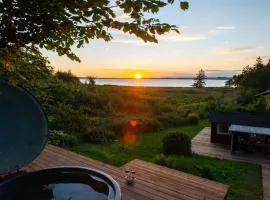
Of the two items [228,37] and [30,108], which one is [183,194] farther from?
[228,37]

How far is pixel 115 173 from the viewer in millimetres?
7238

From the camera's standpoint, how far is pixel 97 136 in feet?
54.7

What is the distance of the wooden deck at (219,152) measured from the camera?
51.4 ft

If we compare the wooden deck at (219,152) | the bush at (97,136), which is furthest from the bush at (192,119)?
the bush at (97,136)

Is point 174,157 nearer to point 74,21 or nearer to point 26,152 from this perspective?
point 26,152

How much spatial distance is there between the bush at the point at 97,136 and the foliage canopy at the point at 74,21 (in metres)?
13.3

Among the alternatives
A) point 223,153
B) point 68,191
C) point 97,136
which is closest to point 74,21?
point 68,191

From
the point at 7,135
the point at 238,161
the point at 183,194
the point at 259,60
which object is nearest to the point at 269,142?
the point at 238,161

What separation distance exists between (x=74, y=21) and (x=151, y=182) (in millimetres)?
4939

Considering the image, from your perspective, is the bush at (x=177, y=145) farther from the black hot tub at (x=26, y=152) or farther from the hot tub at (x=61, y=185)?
the black hot tub at (x=26, y=152)

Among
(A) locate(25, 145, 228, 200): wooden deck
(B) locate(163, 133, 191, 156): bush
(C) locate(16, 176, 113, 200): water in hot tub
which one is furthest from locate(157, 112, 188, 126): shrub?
(C) locate(16, 176, 113, 200): water in hot tub

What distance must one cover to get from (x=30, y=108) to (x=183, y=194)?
12.2 ft

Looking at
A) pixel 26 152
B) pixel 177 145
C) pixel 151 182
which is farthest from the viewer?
pixel 177 145

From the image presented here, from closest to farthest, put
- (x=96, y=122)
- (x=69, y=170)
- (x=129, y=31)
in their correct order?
1. (x=129, y=31)
2. (x=69, y=170)
3. (x=96, y=122)
